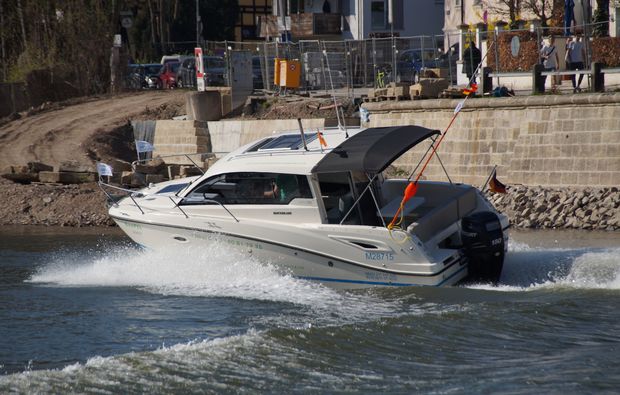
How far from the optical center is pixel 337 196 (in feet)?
47.4

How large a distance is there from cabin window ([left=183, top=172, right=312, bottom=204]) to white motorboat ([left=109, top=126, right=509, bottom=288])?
0.04 feet

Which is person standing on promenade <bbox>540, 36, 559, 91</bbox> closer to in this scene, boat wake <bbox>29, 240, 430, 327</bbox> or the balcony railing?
boat wake <bbox>29, 240, 430, 327</bbox>

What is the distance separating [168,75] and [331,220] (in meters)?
29.6

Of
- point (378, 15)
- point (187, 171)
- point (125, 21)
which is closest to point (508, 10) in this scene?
point (378, 15)

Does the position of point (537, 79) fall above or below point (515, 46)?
below

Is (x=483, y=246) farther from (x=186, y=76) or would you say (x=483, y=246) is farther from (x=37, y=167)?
(x=186, y=76)

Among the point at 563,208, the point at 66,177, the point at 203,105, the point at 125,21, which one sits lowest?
the point at 563,208

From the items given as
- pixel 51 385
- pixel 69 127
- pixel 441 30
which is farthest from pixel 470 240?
pixel 441 30

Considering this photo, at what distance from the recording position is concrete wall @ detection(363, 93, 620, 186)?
2322cm

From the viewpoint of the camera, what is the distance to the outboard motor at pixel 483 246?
1405 centimetres

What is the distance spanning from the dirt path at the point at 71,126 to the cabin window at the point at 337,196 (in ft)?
50.9

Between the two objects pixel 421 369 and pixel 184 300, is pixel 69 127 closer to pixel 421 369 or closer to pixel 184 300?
pixel 184 300

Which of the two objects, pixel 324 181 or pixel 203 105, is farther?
pixel 203 105

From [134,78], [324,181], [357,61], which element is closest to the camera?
[324,181]
